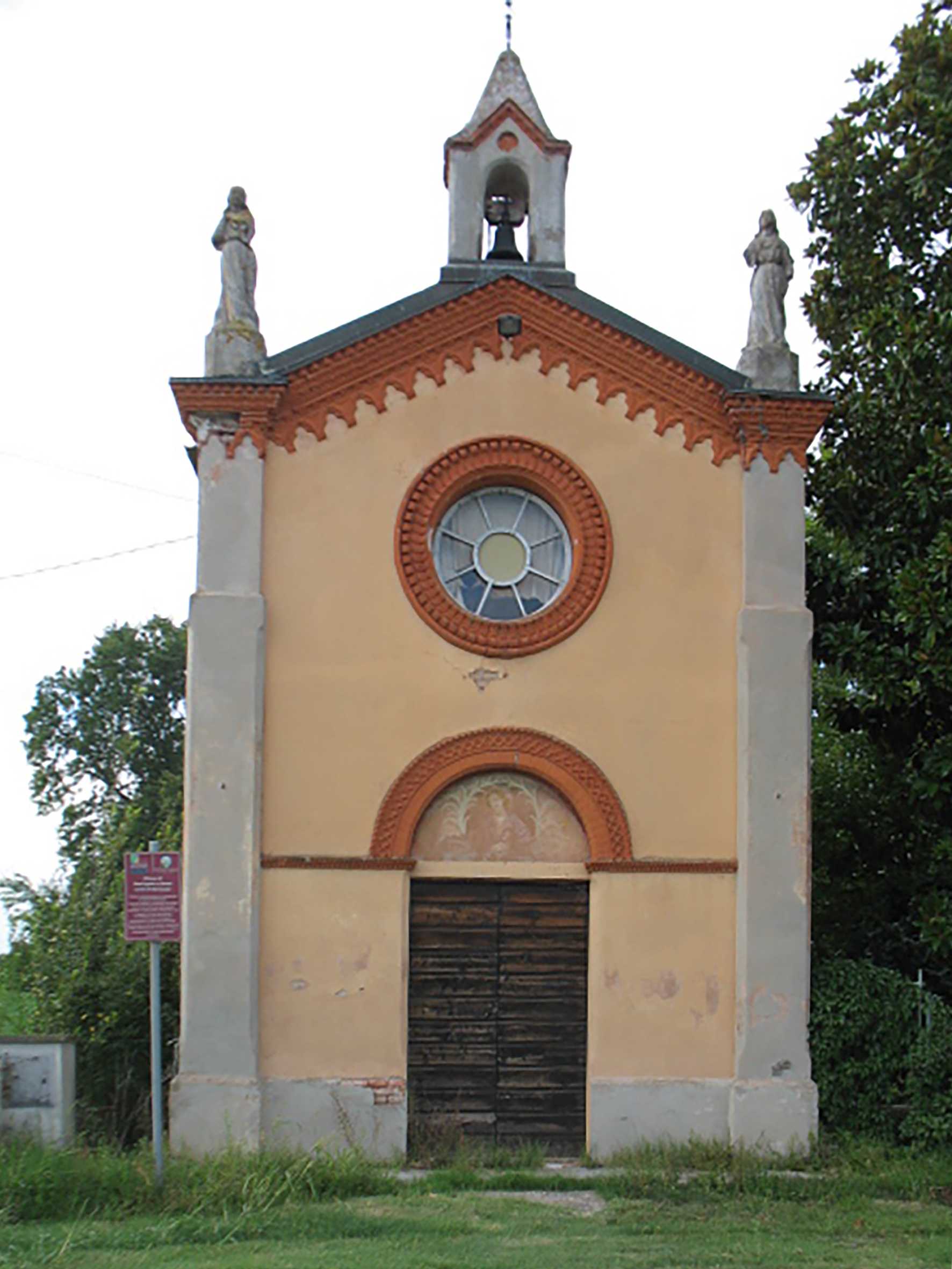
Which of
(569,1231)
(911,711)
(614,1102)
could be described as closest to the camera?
(569,1231)

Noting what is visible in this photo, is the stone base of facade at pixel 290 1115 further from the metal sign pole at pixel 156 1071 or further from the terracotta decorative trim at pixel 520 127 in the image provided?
the terracotta decorative trim at pixel 520 127

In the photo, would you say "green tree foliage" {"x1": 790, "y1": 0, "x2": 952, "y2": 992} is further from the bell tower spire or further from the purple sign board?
the purple sign board

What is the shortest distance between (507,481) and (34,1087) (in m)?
7.25

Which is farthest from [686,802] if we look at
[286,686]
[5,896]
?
[5,896]

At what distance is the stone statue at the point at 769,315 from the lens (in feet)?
57.6

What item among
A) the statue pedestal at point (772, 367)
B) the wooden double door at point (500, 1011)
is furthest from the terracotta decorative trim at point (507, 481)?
the wooden double door at point (500, 1011)

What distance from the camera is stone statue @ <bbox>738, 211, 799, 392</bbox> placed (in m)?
17.5

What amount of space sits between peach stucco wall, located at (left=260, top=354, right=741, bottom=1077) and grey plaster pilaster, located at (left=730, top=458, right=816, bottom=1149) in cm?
21

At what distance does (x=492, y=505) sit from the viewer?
58.6 ft

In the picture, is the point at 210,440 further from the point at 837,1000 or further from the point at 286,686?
the point at 837,1000

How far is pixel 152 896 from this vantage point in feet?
45.1

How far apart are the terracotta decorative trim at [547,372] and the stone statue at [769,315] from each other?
316mm

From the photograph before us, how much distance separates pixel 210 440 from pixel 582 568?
12.6ft

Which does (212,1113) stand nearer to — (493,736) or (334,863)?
(334,863)
